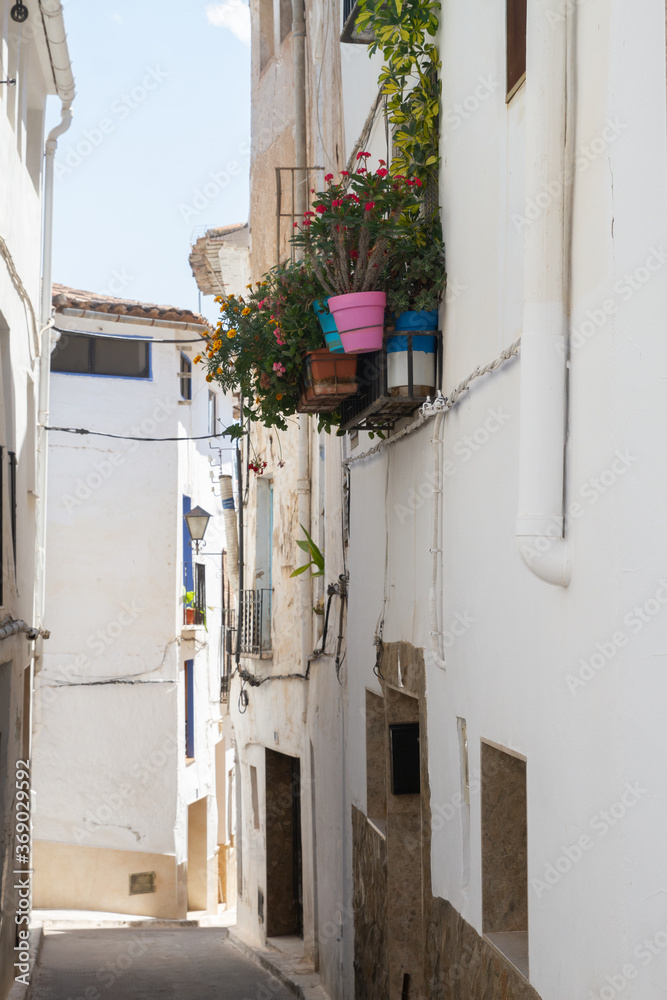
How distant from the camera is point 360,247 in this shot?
5.53 meters

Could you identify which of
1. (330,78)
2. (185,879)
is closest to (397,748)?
(330,78)

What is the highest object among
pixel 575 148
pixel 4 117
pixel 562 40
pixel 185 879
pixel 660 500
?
pixel 4 117

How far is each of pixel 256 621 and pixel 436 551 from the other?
7701 mm

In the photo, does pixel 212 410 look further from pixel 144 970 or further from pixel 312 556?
pixel 144 970

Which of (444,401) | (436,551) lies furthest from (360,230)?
(436,551)

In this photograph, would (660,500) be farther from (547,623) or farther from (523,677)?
(523,677)

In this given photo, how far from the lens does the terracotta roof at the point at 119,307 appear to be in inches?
687

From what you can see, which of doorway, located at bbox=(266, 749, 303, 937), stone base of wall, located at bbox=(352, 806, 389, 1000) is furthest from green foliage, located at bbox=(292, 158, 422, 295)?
doorway, located at bbox=(266, 749, 303, 937)

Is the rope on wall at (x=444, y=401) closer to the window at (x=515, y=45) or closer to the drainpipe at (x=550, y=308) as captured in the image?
Result: the drainpipe at (x=550, y=308)

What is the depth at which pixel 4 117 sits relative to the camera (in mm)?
8383

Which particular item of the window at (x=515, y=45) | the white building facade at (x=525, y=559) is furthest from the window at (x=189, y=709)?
→ the window at (x=515, y=45)

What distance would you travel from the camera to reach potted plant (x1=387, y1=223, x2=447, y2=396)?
5676 millimetres

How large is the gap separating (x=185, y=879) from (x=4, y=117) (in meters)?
13.0

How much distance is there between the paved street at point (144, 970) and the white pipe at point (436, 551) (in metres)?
5.15
